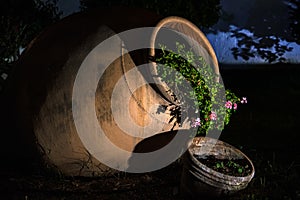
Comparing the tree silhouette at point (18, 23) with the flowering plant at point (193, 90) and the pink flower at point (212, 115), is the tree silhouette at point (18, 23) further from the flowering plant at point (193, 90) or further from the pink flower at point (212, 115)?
the pink flower at point (212, 115)

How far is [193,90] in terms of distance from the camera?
3.93m

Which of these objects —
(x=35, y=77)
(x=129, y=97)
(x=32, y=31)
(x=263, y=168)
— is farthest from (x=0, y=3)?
(x=263, y=168)

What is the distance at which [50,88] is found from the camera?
3857 millimetres

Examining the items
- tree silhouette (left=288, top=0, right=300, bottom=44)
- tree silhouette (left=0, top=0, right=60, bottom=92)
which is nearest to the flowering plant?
tree silhouette (left=0, top=0, right=60, bottom=92)

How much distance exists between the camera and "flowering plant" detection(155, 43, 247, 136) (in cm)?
391

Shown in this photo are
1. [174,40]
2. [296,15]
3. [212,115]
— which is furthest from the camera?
[296,15]

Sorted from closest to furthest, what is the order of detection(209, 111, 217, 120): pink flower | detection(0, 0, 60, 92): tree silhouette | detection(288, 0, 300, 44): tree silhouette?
detection(209, 111, 217, 120): pink flower → detection(0, 0, 60, 92): tree silhouette → detection(288, 0, 300, 44): tree silhouette

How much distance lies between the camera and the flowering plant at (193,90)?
391cm

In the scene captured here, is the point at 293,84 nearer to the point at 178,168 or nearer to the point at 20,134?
the point at 178,168

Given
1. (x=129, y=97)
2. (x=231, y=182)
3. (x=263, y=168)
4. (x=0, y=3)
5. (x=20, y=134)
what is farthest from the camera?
(x=0, y=3)

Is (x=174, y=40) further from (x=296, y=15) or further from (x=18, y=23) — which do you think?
(x=296, y=15)

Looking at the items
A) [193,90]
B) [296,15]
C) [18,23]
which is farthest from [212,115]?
[296,15]

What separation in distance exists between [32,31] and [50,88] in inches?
205

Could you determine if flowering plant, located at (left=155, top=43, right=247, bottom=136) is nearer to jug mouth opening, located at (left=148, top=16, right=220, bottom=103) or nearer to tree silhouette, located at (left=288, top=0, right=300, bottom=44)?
jug mouth opening, located at (left=148, top=16, right=220, bottom=103)
